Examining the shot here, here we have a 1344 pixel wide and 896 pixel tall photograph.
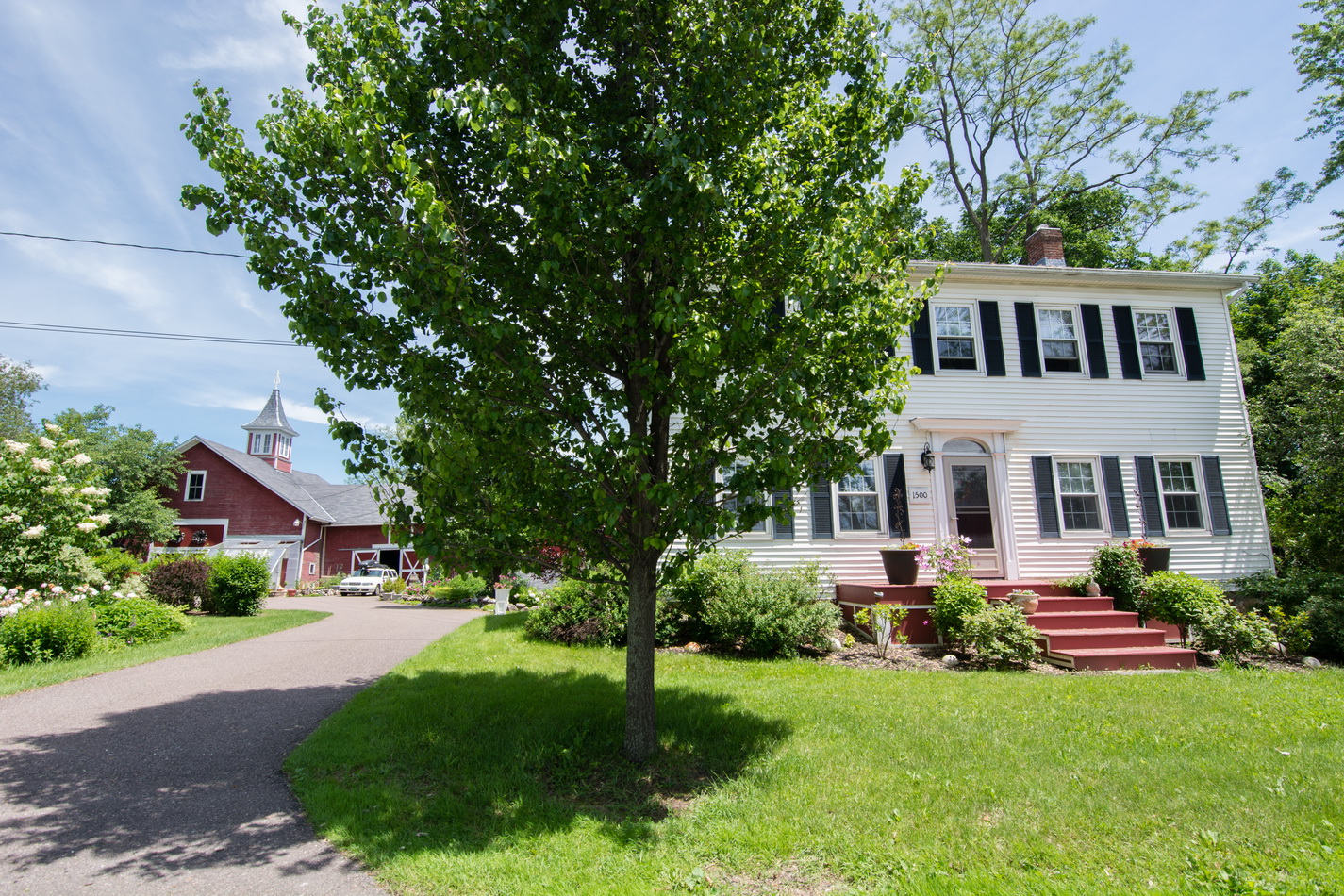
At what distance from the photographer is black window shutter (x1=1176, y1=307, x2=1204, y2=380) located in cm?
1282

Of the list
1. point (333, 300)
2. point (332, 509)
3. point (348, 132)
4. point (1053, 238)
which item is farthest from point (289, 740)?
point (332, 509)

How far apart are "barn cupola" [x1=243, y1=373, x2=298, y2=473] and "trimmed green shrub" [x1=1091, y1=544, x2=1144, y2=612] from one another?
136 ft

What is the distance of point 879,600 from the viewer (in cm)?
1012

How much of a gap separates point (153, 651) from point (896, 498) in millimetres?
12174

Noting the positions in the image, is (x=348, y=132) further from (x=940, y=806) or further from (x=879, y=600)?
(x=879, y=600)

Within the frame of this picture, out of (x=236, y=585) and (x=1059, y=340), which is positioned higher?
(x=1059, y=340)

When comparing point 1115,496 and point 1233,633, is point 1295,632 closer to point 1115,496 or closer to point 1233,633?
point 1233,633

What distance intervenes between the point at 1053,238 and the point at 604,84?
1144 cm

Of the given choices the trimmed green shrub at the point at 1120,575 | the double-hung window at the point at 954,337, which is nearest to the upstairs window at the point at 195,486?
the double-hung window at the point at 954,337

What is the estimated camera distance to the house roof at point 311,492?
28.7 meters

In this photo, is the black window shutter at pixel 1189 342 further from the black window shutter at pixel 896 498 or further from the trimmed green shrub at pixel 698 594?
the trimmed green shrub at pixel 698 594

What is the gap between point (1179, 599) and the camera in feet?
31.8

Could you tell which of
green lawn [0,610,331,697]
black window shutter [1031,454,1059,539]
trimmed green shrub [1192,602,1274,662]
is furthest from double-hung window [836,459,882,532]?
green lawn [0,610,331,697]

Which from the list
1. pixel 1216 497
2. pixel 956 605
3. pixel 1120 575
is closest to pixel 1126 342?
pixel 1216 497
